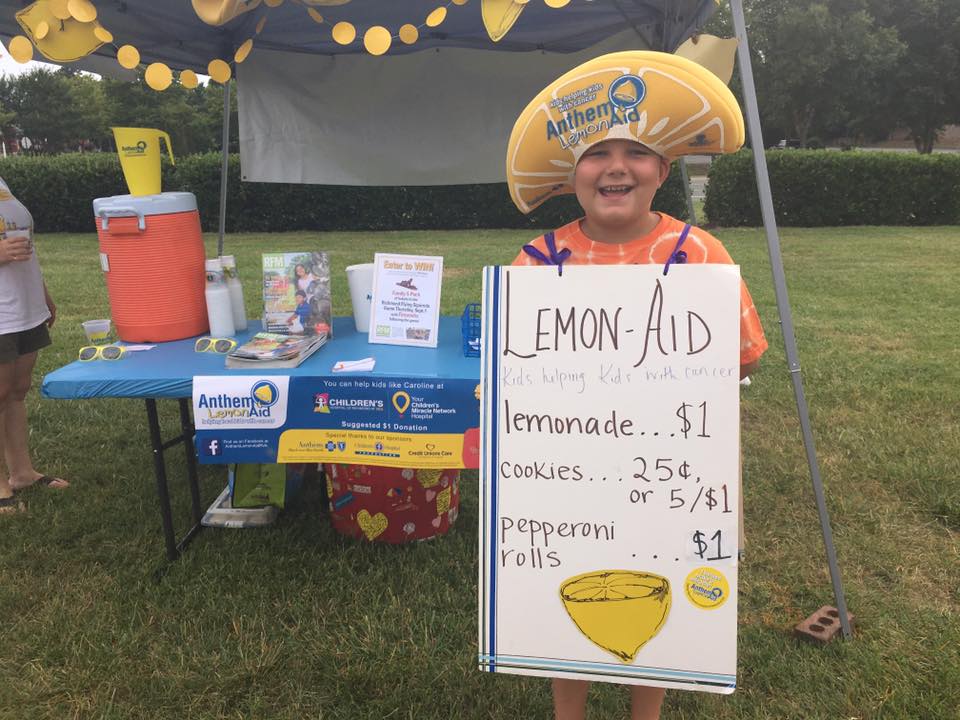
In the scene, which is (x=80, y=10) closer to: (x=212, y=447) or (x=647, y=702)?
(x=212, y=447)

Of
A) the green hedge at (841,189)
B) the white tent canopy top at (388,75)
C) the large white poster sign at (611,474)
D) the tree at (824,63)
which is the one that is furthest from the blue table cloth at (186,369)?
the tree at (824,63)

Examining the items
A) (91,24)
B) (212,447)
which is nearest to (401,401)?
(212,447)

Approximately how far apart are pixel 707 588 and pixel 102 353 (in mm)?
2067

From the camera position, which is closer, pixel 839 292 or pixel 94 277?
pixel 839 292

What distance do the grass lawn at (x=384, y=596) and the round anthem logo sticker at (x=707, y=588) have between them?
2.65 ft

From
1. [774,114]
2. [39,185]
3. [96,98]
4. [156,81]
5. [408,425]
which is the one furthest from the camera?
[96,98]

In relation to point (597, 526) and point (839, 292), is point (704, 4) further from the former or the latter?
point (839, 292)

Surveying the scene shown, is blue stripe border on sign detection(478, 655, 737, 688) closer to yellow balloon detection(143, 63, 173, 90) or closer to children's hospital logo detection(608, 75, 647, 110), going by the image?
children's hospital logo detection(608, 75, 647, 110)

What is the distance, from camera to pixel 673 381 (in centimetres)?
135

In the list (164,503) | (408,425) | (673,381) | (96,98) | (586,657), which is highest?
(96,98)

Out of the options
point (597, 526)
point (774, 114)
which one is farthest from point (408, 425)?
point (774, 114)

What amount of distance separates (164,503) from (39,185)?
482 inches

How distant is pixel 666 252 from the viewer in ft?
5.09

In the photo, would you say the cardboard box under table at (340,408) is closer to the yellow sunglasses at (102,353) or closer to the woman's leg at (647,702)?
the yellow sunglasses at (102,353)
